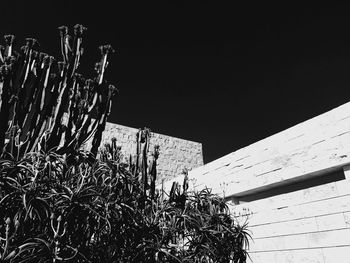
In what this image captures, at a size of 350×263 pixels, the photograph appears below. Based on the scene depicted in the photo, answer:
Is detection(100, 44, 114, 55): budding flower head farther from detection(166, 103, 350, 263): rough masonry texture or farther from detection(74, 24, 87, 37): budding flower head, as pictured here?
detection(166, 103, 350, 263): rough masonry texture

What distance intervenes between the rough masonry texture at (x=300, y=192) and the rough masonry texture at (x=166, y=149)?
5.40 meters

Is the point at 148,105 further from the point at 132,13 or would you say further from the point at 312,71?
the point at 312,71

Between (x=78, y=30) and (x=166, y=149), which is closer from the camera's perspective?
(x=78, y=30)

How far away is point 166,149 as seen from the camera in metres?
12.1

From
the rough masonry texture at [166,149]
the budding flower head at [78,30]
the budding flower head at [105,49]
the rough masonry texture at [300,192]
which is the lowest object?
the rough masonry texture at [300,192]

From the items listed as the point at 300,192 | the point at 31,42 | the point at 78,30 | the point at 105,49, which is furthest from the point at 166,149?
the point at 31,42

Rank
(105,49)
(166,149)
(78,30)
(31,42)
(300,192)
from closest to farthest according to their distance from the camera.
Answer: (31,42), (78,30), (105,49), (300,192), (166,149)

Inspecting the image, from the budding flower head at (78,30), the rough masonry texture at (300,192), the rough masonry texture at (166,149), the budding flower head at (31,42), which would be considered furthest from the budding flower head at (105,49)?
the rough masonry texture at (166,149)

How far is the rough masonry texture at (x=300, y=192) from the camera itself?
4590 mm

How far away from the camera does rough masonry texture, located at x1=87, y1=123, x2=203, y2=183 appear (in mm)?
11148

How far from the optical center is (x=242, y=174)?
661cm

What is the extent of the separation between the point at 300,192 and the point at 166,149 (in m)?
7.41

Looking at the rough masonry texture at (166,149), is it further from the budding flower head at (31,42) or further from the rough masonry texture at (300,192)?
the budding flower head at (31,42)

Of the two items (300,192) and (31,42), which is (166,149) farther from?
(31,42)
